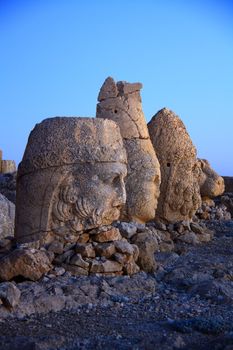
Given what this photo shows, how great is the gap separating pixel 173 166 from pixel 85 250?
4599 millimetres

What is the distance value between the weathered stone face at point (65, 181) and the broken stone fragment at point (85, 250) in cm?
28

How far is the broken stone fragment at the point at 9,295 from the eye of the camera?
4.44m

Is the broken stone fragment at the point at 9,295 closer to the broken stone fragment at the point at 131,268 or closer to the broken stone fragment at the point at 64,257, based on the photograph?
the broken stone fragment at the point at 64,257

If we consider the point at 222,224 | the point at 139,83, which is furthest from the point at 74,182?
the point at 222,224

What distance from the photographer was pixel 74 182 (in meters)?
6.13

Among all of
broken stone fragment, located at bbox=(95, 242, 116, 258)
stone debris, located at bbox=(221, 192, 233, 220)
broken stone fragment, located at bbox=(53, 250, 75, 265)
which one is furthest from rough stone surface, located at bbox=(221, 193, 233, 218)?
broken stone fragment, located at bbox=(53, 250, 75, 265)

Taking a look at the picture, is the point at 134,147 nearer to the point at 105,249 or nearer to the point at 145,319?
the point at 105,249

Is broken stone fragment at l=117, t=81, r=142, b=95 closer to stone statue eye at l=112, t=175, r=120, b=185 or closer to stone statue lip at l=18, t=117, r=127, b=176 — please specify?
stone statue lip at l=18, t=117, r=127, b=176

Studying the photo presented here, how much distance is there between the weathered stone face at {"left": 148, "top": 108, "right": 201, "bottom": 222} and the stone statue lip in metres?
3.81

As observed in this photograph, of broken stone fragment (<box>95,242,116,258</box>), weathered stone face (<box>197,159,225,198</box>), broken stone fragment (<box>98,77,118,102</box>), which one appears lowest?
broken stone fragment (<box>95,242,116,258</box>)

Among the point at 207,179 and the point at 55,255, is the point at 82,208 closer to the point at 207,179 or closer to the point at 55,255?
the point at 55,255

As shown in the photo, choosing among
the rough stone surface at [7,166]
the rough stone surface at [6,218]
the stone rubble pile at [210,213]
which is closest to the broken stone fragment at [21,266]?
the rough stone surface at [6,218]

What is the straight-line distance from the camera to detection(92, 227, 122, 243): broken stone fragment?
20.0 feet

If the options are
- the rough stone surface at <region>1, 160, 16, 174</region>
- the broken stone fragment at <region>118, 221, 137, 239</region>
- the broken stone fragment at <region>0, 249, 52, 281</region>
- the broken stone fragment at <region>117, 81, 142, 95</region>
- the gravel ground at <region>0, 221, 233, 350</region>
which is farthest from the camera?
the rough stone surface at <region>1, 160, 16, 174</region>
